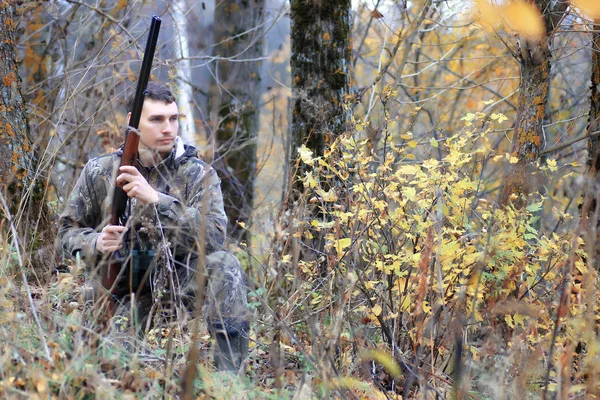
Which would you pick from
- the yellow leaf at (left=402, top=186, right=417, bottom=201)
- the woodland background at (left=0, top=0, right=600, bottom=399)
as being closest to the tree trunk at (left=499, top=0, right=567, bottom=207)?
the woodland background at (left=0, top=0, right=600, bottom=399)

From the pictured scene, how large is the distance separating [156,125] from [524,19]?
1.99 m

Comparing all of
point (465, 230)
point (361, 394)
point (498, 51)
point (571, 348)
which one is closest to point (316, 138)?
point (465, 230)

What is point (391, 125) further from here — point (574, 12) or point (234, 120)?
point (234, 120)

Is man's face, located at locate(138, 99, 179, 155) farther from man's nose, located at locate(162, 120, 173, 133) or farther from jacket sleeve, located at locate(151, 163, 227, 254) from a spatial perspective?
jacket sleeve, located at locate(151, 163, 227, 254)

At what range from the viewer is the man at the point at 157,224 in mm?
3275

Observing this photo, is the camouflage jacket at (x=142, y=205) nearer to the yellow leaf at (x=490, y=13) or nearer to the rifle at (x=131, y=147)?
the rifle at (x=131, y=147)

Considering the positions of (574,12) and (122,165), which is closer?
(122,165)

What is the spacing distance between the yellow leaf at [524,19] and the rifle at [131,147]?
6.29ft

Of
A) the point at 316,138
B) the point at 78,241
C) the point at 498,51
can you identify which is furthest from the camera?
the point at 498,51

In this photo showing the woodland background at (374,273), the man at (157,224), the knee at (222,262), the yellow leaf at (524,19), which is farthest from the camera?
the yellow leaf at (524,19)

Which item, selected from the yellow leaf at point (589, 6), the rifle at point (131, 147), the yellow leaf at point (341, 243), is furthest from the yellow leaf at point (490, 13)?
the rifle at point (131, 147)

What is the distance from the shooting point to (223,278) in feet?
11.6

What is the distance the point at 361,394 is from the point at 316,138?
2243 mm

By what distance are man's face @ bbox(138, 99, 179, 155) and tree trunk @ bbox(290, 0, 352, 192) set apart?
140 cm
